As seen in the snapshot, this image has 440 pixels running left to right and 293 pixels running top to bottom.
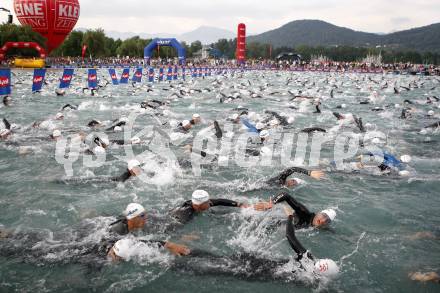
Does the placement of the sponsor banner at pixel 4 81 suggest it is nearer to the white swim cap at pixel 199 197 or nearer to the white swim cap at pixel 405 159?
the white swim cap at pixel 199 197

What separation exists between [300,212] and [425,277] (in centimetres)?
202

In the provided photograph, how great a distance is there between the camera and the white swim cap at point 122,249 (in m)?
5.26

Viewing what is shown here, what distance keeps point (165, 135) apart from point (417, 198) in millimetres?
8344

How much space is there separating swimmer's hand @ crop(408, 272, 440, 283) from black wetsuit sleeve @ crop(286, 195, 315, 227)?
176cm

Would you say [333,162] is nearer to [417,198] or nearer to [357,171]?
[357,171]

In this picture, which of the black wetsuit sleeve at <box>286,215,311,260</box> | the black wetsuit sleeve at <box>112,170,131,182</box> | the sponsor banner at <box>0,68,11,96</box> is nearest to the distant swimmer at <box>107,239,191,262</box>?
the black wetsuit sleeve at <box>286,215,311,260</box>

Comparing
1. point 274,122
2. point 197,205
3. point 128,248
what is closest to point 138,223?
point 128,248

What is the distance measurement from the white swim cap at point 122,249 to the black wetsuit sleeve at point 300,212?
8.80 feet

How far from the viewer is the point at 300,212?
6.40 m

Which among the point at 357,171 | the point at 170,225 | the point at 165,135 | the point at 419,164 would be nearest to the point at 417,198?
the point at 357,171

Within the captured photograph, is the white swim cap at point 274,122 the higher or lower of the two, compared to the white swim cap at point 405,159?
higher

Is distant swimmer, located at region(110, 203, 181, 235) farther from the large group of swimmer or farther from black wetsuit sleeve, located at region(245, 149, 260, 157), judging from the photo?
black wetsuit sleeve, located at region(245, 149, 260, 157)

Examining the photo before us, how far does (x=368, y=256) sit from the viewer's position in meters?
5.68

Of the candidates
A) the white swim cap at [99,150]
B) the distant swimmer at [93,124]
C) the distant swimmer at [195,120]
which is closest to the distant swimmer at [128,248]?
the white swim cap at [99,150]
